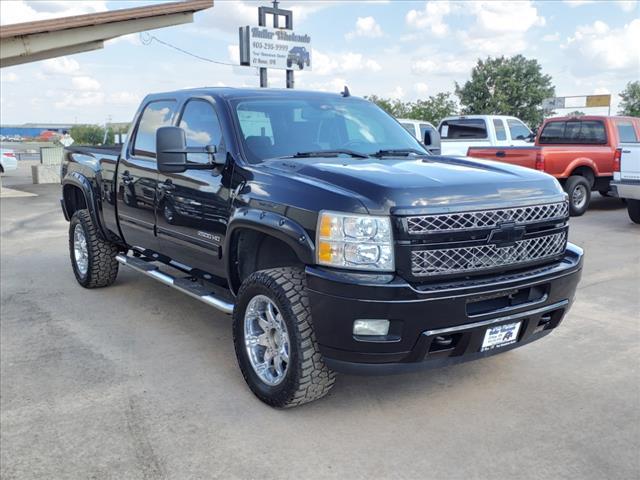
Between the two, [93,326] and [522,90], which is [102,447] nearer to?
[93,326]

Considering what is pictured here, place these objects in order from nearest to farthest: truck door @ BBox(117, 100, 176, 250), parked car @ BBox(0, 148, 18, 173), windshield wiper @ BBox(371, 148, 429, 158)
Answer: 1. windshield wiper @ BBox(371, 148, 429, 158)
2. truck door @ BBox(117, 100, 176, 250)
3. parked car @ BBox(0, 148, 18, 173)

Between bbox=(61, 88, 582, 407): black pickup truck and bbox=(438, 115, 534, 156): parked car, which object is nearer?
bbox=(61, 88, 582, 407): black pickup truck

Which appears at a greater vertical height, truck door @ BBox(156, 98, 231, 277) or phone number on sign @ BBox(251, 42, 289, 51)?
phone number on sign @ BBox(251, 42, 289, 51)

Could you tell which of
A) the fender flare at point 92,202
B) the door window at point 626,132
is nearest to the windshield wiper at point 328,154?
the fender flare at point 92,202

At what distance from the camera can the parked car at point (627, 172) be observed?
987 cm

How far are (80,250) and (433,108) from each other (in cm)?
2950

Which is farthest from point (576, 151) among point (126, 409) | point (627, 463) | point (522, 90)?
point (522, 90)

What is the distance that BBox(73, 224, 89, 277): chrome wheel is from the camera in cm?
641

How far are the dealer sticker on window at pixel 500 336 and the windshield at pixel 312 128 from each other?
5.43ft

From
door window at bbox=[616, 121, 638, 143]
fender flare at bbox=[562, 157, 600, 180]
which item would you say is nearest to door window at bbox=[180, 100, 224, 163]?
fender flare at bbox=[562, 157, 600, 180]

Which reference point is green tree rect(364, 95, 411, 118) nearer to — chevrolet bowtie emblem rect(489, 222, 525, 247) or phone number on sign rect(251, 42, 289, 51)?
phone number on sign rect(251, 42, 289, 51)

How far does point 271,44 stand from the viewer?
24469mm

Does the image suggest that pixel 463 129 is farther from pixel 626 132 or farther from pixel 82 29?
pixel 82 29

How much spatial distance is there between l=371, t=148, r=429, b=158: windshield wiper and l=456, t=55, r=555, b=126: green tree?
3625cm
